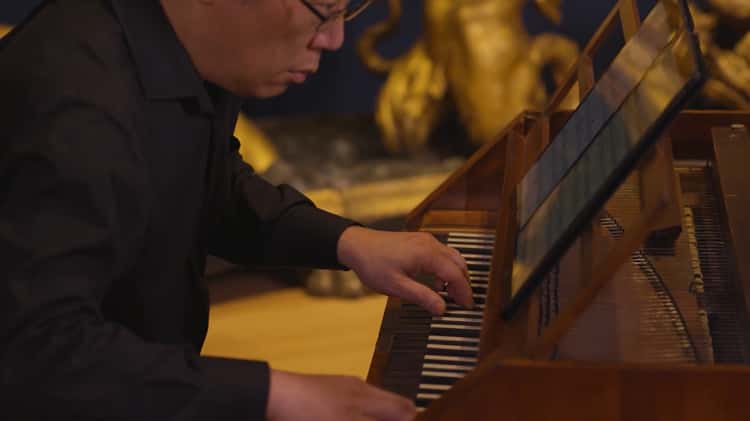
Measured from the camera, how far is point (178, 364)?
48.5 inches

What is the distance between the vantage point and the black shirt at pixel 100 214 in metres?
1.18

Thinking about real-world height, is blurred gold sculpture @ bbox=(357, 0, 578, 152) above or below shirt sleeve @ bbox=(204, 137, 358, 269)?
above

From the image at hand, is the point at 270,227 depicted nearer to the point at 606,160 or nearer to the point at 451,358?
the point at 451,358

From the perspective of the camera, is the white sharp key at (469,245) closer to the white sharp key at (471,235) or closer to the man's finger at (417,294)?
the white sharp key at (471,235)

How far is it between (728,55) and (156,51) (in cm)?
211

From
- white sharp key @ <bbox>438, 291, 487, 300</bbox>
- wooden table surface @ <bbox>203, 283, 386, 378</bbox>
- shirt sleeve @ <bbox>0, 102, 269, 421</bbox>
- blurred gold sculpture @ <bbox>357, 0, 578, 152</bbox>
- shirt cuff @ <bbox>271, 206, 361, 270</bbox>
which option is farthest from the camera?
blurred gold sculpture @ <bbox>357, 0, 578, 152</bbox>

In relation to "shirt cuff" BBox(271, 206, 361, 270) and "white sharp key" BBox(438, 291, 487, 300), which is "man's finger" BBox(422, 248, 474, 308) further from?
"shirt cuff" BBox(271, 206, 361, 270)

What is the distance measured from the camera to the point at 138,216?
4.21ft

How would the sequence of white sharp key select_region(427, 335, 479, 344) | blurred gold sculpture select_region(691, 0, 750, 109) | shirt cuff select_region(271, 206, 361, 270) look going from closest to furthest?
white sharp key select_region(427, 335, 479, 344), shirt cuff select_region(271, 206, 361, 270), blurred gold sculpture select_region(691, 0, 750, 109)

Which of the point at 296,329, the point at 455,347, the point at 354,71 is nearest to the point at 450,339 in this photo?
the point at 455,347

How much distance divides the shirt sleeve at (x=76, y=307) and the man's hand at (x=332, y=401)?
0.06 ft

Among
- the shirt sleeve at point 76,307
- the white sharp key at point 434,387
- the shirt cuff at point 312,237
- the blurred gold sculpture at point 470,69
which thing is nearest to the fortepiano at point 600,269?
the white sharp key at point 434,387

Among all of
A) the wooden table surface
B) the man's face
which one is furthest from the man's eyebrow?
the wooden table surface

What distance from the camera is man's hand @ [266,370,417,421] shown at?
1213 mm
